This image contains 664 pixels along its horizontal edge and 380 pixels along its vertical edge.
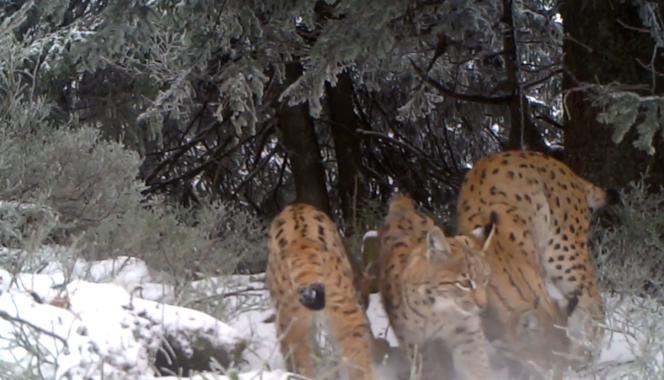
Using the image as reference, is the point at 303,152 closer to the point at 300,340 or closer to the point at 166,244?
the point at 166,244

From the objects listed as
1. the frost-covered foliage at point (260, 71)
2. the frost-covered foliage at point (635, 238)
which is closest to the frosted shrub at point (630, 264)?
the frost-covered foliage at point (635, 238)

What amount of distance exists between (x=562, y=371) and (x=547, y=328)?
0.25 meters

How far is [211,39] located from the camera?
785 cm

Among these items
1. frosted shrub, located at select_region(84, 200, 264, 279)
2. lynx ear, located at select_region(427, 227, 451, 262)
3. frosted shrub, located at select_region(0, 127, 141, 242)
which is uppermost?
frosted shrub, located at select_region(0, 127, 141, 242)

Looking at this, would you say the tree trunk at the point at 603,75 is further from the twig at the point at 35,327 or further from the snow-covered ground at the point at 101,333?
the twig at the point at 35,327

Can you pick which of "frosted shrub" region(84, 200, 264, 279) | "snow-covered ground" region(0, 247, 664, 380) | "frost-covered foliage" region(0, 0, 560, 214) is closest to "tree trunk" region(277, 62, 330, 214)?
"frost-covered foliage" region(0, 0, 560, 214)

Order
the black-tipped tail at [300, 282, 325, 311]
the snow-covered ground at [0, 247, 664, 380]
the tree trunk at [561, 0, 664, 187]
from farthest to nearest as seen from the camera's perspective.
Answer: the tree trunk at [561, 0, 664, 187] < the black-tipped tail at [300, 282, 325, 311] < the snow-covered ground at [0, 247, 664, 380]

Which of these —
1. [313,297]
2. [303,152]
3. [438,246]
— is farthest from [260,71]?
[303,152]

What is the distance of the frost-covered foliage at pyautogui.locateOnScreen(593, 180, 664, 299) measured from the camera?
712 centimetres

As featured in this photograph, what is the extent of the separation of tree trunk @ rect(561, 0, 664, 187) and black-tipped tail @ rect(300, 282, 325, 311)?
12.1 ft

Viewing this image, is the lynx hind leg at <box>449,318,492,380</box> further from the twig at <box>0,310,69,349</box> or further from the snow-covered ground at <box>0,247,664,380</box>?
the twig at <box>0,310,69,349</box>

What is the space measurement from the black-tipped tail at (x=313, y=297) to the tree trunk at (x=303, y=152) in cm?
590

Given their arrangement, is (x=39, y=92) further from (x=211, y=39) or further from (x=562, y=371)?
(x=562, y=371)

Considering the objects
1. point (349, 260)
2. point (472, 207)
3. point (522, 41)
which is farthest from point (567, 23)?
point (349, 260)
